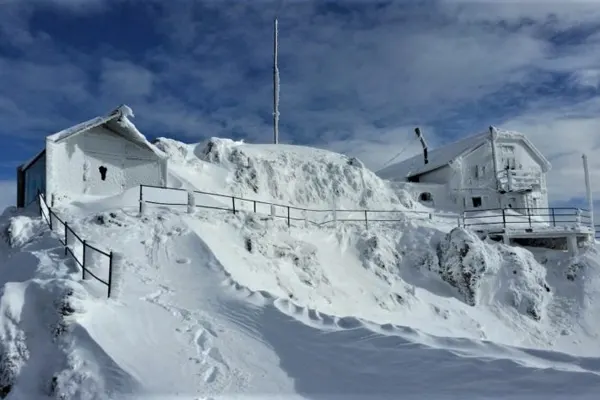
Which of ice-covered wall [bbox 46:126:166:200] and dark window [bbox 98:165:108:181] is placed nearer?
ice-covered wall [bbox 46:126:166:200]

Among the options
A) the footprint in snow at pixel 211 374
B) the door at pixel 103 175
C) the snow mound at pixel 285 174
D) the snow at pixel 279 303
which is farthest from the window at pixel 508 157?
the footprint in snow at pixel 211 374

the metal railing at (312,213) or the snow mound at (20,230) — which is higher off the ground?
the metal railing at (312,213)

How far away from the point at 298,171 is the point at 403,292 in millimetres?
13081

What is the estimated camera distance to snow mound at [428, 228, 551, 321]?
2578 cm

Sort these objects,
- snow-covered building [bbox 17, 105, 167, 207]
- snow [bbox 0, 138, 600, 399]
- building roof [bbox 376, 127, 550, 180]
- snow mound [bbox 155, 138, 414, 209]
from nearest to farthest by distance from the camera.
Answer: snow [bbox 0, 138, 600, 399] → snow-covered building [bbox 17, 105, 167, 207] → snow mound [bbox 155, 138, 414, 209] → building roof [bbox 376, 127, 550, 180]

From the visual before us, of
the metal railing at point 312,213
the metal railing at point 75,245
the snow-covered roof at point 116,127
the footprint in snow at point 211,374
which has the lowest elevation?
the footprint in snow at point 211,374

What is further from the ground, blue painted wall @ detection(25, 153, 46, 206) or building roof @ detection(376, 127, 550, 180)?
building roof @ detection(376, 127, 550, 180)

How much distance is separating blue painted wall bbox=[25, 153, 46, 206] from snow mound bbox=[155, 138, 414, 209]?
7265mm

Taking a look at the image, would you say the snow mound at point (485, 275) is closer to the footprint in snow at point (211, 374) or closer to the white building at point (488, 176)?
the white building at point (488, 176)

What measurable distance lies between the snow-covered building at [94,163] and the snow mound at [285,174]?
175 inches

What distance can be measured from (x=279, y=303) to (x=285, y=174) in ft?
67.8

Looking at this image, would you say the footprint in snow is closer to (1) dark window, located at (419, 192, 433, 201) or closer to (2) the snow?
(2) the snow

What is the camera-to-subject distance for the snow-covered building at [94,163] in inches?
865

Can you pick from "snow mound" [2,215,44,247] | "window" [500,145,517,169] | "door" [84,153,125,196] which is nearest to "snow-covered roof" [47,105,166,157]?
"door" [84,153,125,196]
